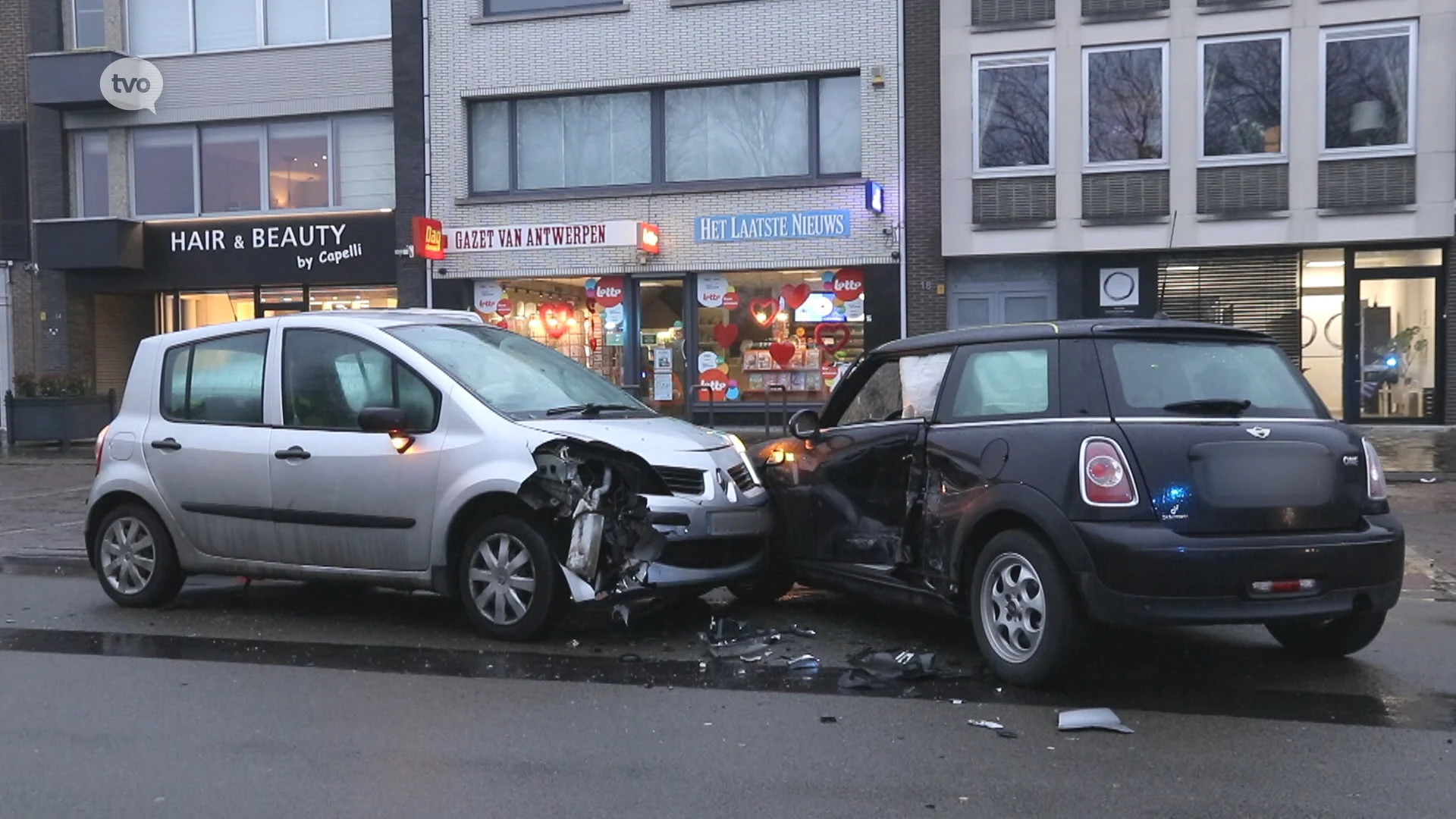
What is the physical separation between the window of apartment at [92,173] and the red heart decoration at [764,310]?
480 inches

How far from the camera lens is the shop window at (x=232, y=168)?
77.2 feet

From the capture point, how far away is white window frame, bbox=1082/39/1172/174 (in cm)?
1916

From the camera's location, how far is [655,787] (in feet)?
15.3

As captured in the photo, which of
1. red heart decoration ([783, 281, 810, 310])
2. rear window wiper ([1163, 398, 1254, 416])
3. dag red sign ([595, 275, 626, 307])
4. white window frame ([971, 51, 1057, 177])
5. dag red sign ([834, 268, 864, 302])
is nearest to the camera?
rear window wiper ([1163, 398, 1254, 416])

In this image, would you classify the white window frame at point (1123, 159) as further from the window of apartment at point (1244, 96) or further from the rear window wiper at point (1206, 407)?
the rear window wiper at point (1206, 407)

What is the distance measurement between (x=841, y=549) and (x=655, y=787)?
251 centimetres

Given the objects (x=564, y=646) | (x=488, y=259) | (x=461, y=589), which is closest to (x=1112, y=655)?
(x=564, y=646)

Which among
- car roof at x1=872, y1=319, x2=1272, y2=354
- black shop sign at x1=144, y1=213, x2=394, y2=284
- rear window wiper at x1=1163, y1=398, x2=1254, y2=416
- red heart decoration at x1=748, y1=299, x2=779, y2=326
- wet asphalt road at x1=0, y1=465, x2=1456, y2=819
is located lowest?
wet asphalt road at x1=0, y1=465, x2=1456, y2=819

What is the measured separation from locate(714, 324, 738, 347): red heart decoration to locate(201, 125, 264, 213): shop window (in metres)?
8.66

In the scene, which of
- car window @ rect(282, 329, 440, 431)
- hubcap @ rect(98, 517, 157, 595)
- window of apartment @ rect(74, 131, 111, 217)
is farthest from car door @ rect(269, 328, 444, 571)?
window of apartment @ rect(74, 131, 111, 217)

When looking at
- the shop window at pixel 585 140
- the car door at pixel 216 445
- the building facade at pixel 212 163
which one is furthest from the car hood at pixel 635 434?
the building facade at pixel 212 163

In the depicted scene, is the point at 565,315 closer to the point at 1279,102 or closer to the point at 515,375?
the point at 1279,102

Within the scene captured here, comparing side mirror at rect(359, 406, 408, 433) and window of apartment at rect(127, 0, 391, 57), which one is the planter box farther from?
side mirror at rect(359, 406, 408, 433)

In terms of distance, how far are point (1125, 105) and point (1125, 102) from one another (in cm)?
3
